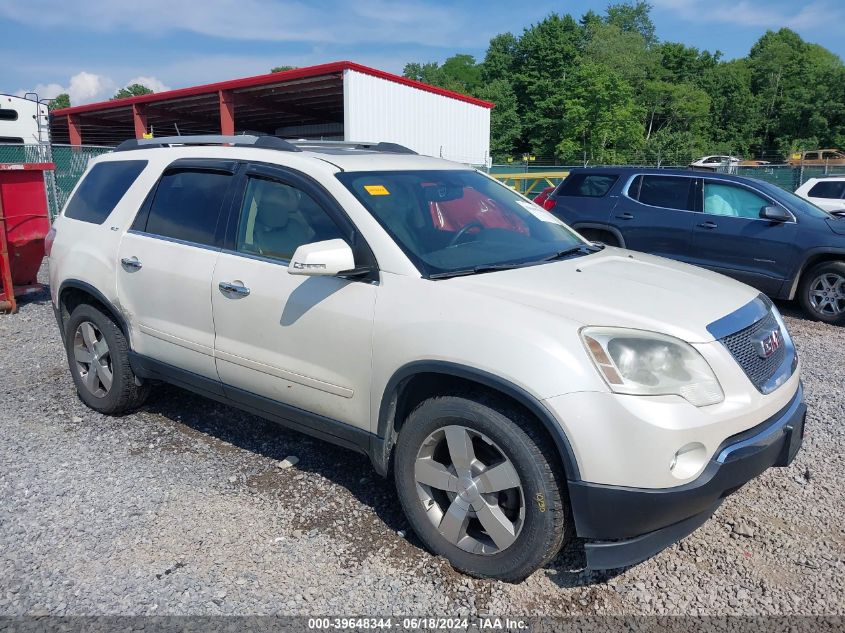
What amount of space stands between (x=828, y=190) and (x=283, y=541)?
14080mm

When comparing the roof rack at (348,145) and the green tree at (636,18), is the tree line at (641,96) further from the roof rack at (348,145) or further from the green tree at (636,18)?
the roof rack at (348,145)

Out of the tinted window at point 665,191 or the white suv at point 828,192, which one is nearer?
the tinted window at point 665,191

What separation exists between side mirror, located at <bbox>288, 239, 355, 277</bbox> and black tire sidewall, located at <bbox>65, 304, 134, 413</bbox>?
6.46 feet

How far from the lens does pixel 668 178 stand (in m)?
8.88

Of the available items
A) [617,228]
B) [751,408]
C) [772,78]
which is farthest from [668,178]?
[772,78]

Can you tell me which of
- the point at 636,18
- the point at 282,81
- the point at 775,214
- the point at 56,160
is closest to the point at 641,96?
the point at 636,18

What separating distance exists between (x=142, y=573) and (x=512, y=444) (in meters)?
1.71

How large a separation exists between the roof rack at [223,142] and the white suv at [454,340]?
2 centimetres

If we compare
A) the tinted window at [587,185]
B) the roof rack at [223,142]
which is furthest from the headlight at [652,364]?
the tinted window at [587,185]

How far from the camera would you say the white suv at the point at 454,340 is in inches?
99.0

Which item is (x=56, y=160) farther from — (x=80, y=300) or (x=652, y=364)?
(x=652, y=364)

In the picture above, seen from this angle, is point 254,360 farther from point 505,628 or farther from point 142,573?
point 505,628

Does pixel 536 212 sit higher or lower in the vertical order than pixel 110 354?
higher

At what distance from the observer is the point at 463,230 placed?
3.51 m
